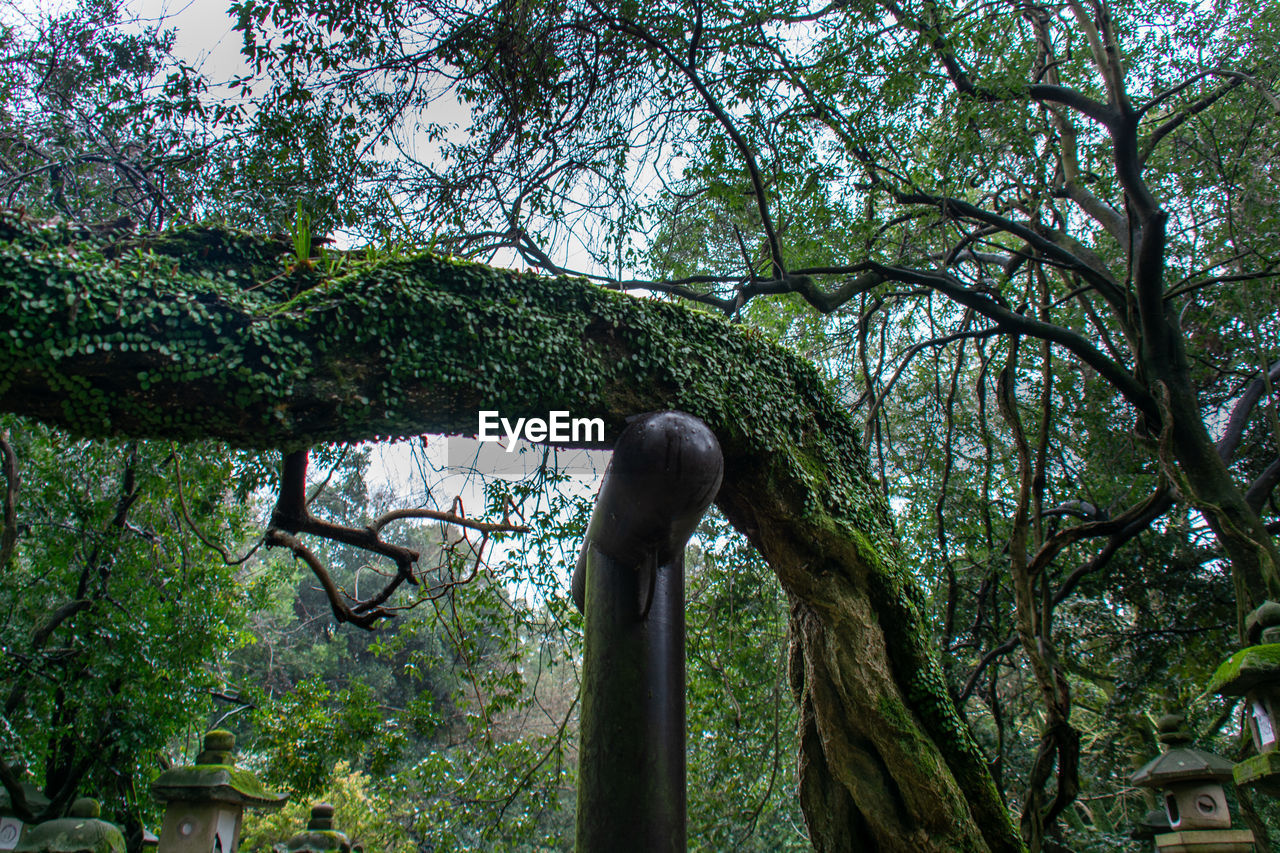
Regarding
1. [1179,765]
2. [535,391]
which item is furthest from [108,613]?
[1179,765]

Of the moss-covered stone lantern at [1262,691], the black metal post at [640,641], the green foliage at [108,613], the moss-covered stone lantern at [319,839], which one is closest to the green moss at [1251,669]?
the moss-covered stone lantern at [1262,691]

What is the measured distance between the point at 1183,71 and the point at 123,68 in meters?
9.56

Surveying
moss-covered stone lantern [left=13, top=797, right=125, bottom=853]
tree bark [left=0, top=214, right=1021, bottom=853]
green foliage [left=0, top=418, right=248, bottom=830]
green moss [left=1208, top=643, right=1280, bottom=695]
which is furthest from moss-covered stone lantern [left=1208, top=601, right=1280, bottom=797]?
moss-covered stone lantern [left=13, top=797, right=125, bottom=853]

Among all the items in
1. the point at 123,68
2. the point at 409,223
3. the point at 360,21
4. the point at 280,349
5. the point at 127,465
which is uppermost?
the point at 123,68

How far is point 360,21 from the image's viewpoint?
516cm

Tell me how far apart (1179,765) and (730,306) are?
471 centimetres

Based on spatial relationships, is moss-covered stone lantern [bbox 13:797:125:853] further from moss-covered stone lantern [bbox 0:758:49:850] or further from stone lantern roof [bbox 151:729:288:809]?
stone lantern roof [bbox 151:729:288:809]

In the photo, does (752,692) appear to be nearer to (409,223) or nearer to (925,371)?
(925,371)

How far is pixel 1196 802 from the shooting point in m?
5.18

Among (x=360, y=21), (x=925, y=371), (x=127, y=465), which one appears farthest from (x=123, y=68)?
(x=925, y=371)

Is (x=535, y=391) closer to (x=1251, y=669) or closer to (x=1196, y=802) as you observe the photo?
(x=1251, y=669)

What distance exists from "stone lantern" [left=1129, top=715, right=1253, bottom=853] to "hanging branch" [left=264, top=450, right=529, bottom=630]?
5.02m

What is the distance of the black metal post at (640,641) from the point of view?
8.94 ft

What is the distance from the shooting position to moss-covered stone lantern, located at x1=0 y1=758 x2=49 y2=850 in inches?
212
